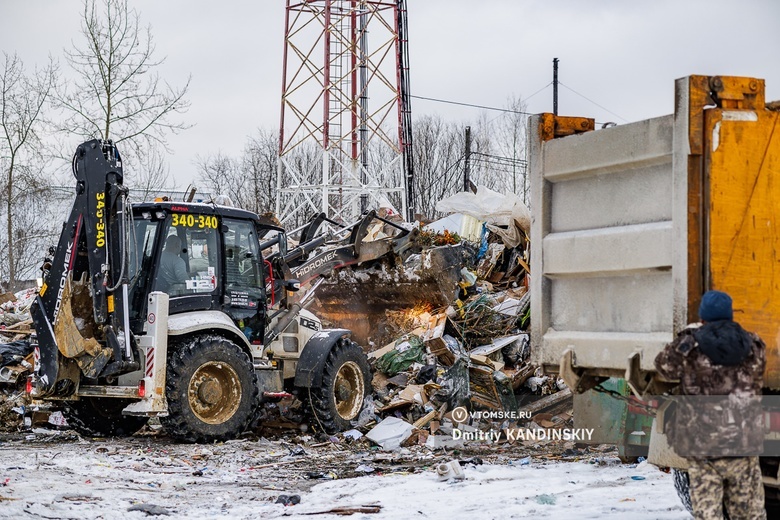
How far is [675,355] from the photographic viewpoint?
484 centimetres

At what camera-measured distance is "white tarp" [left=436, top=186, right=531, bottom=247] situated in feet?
56.0

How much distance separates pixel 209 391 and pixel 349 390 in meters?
2.20

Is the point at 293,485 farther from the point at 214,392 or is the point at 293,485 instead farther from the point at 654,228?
the point at 654,228

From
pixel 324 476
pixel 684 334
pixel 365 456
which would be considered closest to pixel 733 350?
pixel 684 334

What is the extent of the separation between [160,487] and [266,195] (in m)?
30.1

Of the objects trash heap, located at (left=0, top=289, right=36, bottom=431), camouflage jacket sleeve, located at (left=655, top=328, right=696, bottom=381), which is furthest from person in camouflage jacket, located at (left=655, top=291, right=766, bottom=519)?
trash heap, located at (left=0, top=289, right=36, bottom=431)

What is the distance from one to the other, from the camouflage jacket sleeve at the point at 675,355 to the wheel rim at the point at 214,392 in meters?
6.28

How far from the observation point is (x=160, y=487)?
26.1ft

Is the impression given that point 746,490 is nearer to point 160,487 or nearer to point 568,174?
point 568,174

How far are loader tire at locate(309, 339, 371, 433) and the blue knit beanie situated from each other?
285 inches

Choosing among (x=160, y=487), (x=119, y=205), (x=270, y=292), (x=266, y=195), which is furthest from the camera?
(x=266, y=195)

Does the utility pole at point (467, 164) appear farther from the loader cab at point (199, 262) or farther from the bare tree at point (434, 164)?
the loader cab at point (199, 262)

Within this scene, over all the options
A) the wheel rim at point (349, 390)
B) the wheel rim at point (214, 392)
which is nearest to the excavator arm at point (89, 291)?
the wheel rim at point (214, 392)

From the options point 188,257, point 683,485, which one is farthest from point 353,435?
point 683,485
